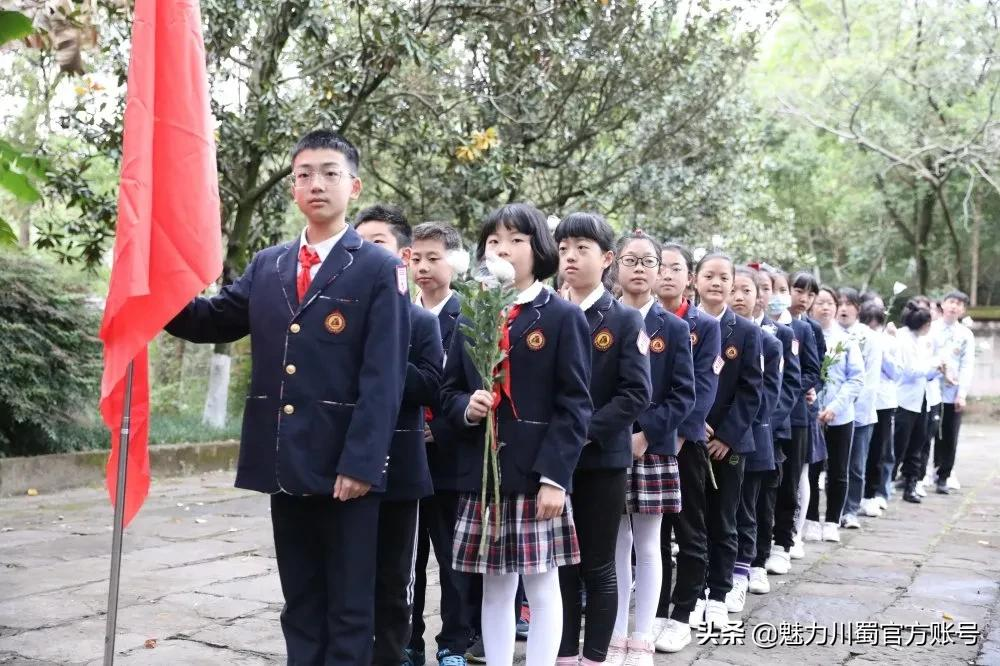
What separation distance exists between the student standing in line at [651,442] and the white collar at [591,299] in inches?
19.2

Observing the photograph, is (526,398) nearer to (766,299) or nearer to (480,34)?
(766,299)

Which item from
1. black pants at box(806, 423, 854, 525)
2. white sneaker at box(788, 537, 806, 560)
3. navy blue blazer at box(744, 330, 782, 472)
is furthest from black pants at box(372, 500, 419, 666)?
black pants at box(806, 423, 854, 525)

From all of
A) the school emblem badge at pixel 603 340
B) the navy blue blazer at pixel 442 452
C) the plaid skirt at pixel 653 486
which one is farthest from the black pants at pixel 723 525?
the navy blue blazer at pixel 442 452

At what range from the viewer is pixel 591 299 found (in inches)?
163

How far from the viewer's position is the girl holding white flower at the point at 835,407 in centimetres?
764

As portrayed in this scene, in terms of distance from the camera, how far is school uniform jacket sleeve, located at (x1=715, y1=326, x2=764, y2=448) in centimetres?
523

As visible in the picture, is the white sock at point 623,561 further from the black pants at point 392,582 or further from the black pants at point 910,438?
the black pants at point 910,438

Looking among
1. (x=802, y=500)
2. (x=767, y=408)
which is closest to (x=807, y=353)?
(x=802, y=500)

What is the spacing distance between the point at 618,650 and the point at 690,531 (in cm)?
68

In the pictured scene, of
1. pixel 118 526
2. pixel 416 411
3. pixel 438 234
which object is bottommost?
pixel 118 526

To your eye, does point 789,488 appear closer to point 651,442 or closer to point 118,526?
point 651,442

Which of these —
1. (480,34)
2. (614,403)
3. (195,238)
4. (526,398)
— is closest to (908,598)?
(614,403)

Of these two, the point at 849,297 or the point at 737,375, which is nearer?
the point at 737,375

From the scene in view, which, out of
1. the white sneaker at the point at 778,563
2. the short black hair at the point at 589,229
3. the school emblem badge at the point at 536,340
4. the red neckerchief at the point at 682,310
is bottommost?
the white sneaker at the point at 778,563
